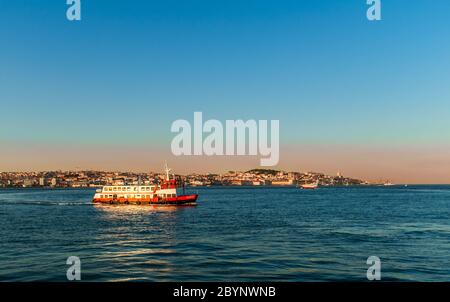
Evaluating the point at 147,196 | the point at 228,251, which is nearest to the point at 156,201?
the point at 147,196

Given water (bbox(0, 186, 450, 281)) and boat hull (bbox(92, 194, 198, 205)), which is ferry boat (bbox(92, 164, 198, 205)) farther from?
water (bbox(0, 186, 450, 281))

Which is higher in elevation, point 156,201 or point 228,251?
point 228,251

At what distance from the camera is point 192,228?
168ft

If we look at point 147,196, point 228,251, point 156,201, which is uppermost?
point 228,251

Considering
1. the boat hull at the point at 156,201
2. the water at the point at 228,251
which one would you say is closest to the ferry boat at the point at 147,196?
the boat hull at the point at 156,201

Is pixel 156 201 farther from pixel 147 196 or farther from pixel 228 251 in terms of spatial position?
pixel 228 251

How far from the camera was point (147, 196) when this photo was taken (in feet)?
307

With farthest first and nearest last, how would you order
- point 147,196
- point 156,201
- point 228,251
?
point 147,196
point 156,201
point 228,251

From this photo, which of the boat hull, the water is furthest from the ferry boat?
the water

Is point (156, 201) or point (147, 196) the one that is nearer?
point (156, 201)

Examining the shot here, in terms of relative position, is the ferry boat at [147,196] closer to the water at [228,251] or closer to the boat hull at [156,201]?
the boat hull at [156,201]

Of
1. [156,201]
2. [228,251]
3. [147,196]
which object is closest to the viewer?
[228,251]
